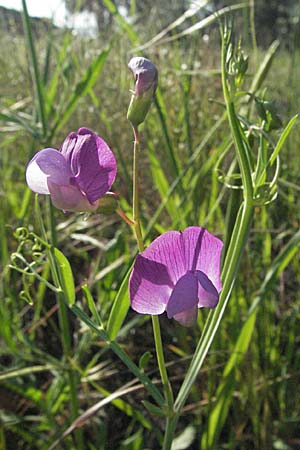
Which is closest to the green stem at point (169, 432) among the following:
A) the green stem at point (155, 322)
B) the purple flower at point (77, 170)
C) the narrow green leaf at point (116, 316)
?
the green stem at point (155, 322)

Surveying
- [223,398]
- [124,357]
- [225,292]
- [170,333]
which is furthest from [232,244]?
[170,333]

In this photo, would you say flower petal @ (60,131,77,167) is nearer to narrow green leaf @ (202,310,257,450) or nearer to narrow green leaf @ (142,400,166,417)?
narrow green leaf @ (142,400,166,417)

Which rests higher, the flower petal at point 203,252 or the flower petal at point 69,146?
the flower petal at point 69,146

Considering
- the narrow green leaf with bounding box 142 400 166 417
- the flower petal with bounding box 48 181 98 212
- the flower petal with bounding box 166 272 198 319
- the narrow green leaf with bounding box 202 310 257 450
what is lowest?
the narrow green leaf with bounding box 202 310 257 450

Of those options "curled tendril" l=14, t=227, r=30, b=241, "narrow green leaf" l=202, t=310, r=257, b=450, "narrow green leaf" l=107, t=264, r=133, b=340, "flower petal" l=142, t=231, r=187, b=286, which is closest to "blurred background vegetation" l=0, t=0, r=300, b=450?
"narrow green leaf" l=202, t=310, r=257, b=450

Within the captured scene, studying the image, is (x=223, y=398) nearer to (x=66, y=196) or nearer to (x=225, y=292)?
(x=225, y=292)

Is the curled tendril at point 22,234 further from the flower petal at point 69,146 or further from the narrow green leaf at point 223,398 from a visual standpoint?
the narrow green leaf at point 223,398
